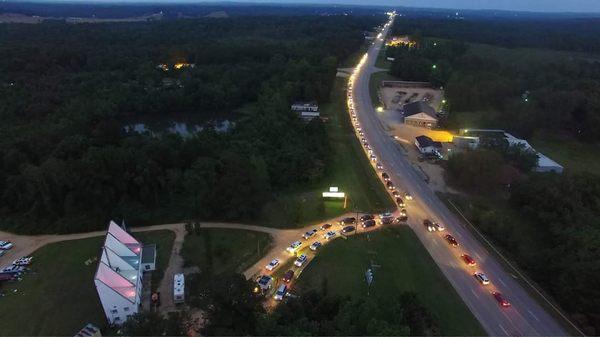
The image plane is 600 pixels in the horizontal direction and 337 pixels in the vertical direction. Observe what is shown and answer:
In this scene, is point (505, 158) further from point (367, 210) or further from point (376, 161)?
point (367, 210)

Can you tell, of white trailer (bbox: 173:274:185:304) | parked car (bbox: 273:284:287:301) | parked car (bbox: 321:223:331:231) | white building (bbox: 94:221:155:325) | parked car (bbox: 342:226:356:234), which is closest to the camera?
white building (bbox: 94:221:155:325)

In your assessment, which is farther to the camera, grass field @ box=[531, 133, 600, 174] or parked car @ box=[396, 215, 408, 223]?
grass field @ box=[531, 133, 600, 174]

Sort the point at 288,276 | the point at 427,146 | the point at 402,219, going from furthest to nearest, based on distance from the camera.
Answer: the point at 427,146 → the point at 402,219 → the point at 288,276

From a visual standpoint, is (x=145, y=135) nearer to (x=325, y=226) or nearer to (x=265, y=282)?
(x=325, y=226)

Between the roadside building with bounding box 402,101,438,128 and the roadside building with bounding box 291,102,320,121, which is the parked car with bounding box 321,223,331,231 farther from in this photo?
the roadside building with bounding box 402,101,438,128

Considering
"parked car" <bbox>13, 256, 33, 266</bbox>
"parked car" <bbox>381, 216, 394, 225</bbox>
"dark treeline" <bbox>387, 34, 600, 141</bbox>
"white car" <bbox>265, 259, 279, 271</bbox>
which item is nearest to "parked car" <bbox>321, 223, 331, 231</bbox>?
"parked car" <bbox>381, 216, 394, 225</bbox>

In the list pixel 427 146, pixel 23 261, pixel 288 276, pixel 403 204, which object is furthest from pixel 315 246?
pixel 427 146

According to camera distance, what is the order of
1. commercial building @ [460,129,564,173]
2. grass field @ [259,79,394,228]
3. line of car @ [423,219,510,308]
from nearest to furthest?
1. line of car @ [423,219,510,308]
2. grass field @ [259,79,394,228]
3. commercial building @ [460,129,564,173]

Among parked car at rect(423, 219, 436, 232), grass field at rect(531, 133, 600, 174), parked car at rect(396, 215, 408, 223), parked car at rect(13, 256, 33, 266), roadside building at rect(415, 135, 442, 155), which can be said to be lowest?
grass field at rect(531, 133, 600, 174)
